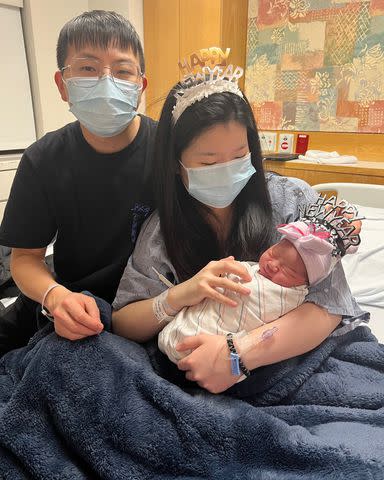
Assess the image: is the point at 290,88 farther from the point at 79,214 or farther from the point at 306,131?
the point at 79,214

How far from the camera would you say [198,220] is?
121 centimetres

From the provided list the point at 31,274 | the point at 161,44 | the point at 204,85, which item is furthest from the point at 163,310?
the point at 161,44

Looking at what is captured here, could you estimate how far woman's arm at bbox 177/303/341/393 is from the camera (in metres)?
0.87

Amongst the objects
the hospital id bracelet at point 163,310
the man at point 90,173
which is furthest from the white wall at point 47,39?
the hospital id bracelet at point 163,310

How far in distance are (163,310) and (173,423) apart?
12.3 inches

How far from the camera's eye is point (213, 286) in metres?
0.95

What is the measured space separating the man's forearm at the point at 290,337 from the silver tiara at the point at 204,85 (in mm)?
605

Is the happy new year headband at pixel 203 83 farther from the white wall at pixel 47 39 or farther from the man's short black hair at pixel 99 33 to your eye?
the white wall at pixel 47 39

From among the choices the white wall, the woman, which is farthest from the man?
the white wall

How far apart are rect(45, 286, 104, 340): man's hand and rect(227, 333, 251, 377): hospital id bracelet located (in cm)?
30

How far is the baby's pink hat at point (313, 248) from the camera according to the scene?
881 millimetres

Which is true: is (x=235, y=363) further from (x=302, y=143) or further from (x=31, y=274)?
(x=302, y=143)

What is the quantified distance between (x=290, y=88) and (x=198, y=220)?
2.26m

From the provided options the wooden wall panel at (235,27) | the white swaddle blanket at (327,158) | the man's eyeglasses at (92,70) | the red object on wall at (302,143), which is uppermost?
the wooden wall panel at (235,27)
